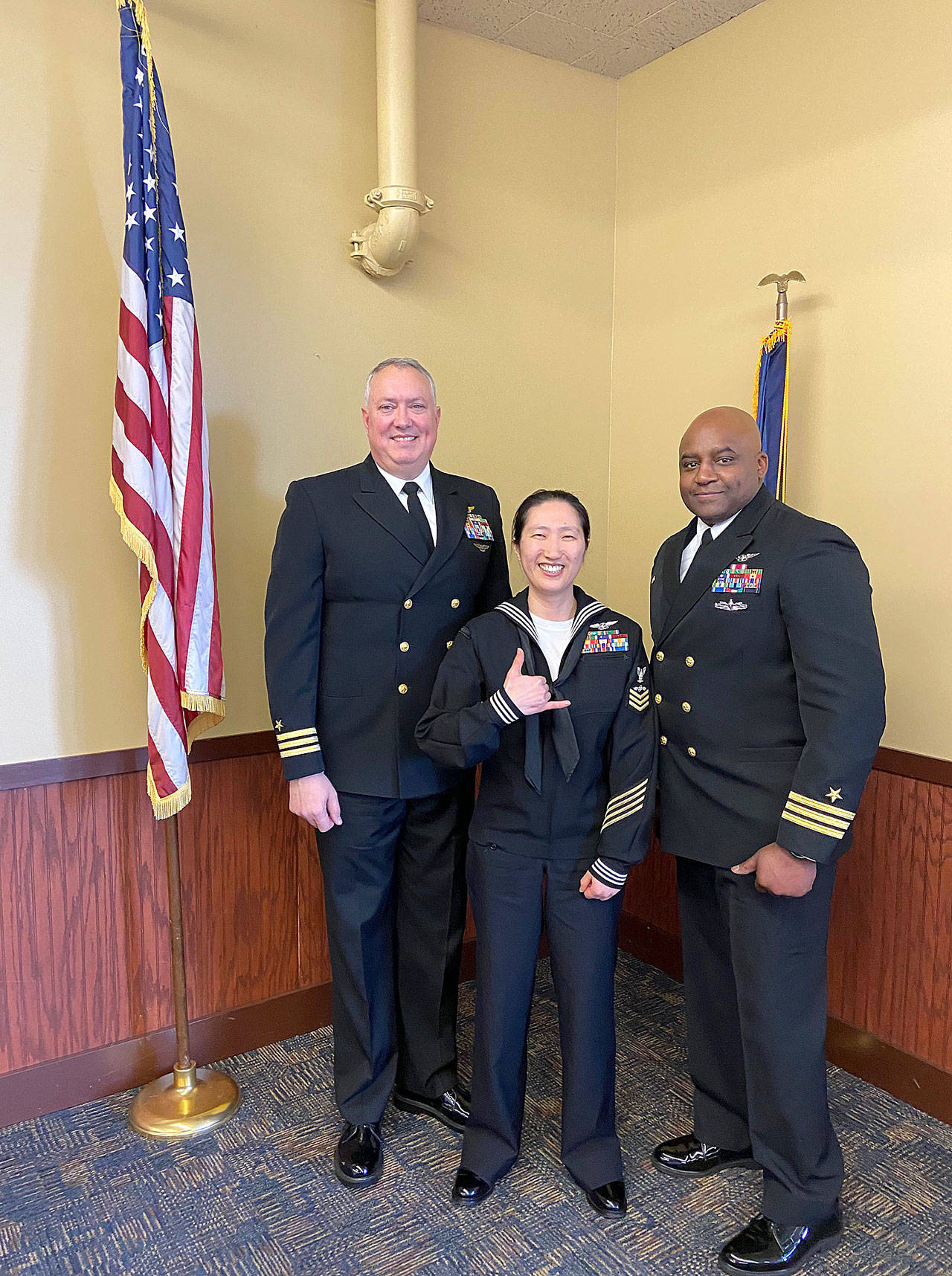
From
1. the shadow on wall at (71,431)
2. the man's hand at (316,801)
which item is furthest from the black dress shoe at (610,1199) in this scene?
the shadow on wall at (71,431)

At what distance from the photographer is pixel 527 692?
1.96 metres

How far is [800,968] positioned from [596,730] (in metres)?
0.63

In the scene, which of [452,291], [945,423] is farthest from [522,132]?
[945,423]

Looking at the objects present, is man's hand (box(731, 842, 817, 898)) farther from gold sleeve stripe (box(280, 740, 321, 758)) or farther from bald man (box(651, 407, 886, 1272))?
gold sleeve stripe (box(280, 740, 321, 758))

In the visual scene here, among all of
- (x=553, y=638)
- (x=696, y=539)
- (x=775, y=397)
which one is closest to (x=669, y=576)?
(x=696, y=539)

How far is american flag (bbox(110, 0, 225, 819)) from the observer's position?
2232 millimetres

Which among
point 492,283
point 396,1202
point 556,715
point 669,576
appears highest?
point 492,283

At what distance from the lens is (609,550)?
3.57 meters

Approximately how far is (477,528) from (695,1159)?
5.16ft

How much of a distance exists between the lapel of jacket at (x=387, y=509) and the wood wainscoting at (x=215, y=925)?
0.86m

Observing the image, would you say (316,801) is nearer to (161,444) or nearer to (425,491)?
(425,491)

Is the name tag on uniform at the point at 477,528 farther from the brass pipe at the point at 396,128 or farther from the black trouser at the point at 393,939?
the brass pipe at the point at 396,128

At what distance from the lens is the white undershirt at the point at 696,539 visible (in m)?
2.08

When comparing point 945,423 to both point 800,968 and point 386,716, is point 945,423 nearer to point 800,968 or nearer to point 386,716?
point 800,968
